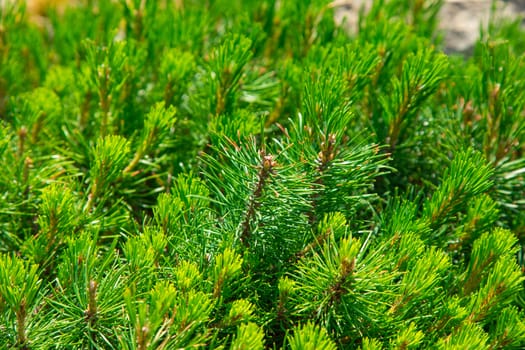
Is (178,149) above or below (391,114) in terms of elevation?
below

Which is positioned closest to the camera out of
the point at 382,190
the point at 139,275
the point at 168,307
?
the point at 168,307

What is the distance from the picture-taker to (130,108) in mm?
1354

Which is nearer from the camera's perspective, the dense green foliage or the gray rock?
the dense green foliage

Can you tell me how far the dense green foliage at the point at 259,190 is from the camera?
0.89 metres

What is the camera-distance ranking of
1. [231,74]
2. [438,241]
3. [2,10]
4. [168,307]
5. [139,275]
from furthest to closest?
[2,10] < [231,74] < [438,241] < [139,275] < [168,307]

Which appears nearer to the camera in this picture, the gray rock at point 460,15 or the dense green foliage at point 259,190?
the dense green foliage at point 259,190

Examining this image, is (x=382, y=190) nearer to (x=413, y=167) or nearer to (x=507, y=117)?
(x=413, y=167)

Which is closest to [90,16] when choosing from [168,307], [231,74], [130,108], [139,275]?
[130,108]

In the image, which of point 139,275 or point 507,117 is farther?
point 507,117

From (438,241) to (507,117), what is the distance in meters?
0.35

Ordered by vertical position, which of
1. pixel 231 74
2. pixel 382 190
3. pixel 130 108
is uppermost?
pixel 231 74

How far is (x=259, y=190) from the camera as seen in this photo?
3.07ft

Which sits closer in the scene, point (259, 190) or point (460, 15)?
point (259, 190)

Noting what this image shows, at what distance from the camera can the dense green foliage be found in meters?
0.89
